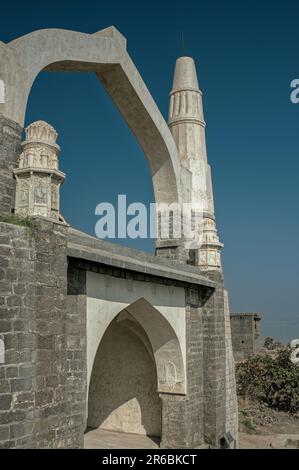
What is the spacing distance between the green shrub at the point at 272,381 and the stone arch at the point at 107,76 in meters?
8.19

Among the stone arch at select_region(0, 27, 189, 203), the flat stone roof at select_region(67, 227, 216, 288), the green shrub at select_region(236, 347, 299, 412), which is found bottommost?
the green shrub at select_region(236, 347, 299, 412)

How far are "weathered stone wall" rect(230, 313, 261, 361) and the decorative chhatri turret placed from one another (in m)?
20.8

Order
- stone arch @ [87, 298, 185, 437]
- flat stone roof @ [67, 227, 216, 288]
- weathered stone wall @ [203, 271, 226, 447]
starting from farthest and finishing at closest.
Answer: stone arch @ [87, 298, 185, 437]
weathered stone wall @ [203, 271, 226, 447]
flat stone roof @ [67, 227, 216, 288]

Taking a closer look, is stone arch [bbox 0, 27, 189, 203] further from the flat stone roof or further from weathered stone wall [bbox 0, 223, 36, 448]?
weathered stone wall [bbox 0, 223, 36, 448]

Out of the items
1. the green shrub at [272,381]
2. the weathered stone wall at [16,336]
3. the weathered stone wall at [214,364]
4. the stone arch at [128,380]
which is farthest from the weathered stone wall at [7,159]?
the green shrub at [272,381]

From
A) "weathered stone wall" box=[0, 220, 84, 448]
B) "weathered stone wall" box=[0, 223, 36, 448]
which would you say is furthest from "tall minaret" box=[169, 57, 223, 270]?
"weathered stone wall" box=[0, 223, 36, 448]

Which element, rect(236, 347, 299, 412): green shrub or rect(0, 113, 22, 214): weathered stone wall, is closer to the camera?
rect(0, 113, 22, 214): weathered stone wall

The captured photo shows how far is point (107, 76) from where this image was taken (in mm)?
9852

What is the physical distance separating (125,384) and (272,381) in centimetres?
690

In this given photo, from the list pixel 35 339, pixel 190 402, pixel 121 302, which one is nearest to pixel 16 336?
pixel 35 339

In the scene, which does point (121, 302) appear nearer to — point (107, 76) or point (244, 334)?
point (107, 76)

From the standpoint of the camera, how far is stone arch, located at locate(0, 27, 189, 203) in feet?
23.3
